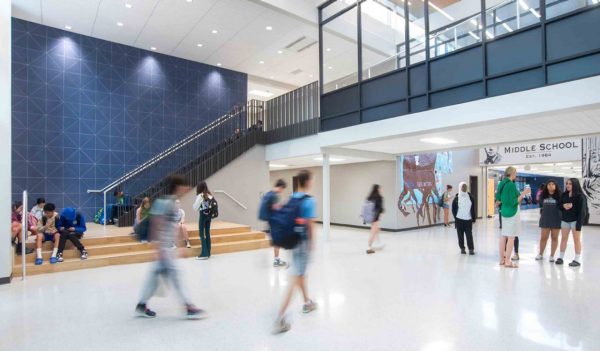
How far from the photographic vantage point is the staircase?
5789 millimetres

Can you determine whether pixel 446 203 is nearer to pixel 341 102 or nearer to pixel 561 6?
pixel 341 102

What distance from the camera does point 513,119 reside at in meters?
5.52

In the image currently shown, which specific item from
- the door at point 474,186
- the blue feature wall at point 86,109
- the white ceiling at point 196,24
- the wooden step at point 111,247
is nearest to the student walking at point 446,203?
the door at point 474,186

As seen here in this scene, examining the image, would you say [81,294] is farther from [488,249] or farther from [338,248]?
[488,249]

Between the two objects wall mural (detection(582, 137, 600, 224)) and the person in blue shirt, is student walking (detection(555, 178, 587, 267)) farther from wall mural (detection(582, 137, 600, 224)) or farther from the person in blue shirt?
wall mural (detection(582, 137, 600, 224))

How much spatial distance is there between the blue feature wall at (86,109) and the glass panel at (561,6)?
10.5 m

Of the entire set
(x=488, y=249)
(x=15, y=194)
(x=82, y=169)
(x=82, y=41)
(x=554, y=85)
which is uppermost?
(x=82, y=41)

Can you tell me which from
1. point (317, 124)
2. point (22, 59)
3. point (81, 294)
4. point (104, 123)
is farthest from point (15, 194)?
point (317, 124)

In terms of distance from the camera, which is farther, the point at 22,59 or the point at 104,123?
the point at 104,123

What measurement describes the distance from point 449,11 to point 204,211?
7956 millimetres

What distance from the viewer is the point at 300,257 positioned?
326 centimetres

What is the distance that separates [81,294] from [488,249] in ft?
26.0

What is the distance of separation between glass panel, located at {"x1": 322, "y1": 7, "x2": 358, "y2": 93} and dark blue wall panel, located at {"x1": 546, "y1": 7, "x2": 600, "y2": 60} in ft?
14.8

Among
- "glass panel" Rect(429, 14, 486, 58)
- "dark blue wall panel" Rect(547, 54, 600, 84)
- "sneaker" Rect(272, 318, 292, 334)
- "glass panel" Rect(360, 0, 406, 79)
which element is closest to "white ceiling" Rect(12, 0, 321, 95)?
"glass panel" Rect(360, 0, 406, 79)
